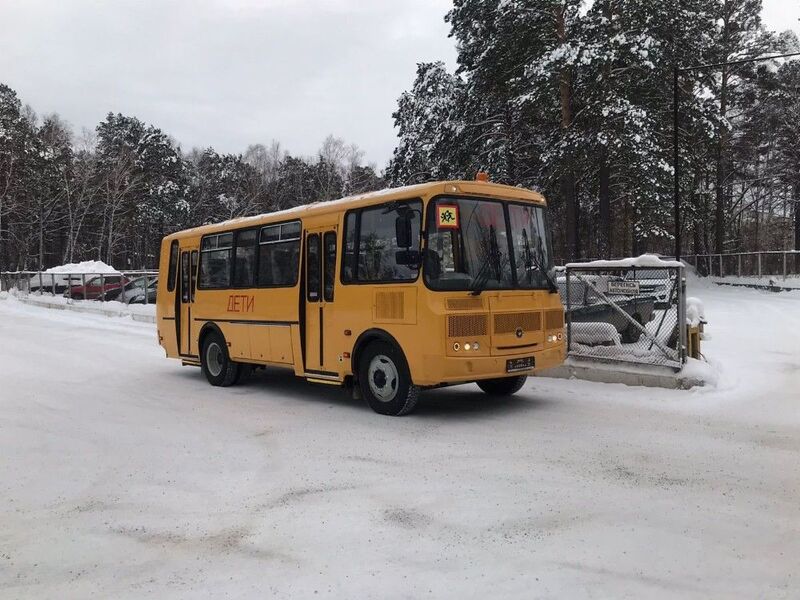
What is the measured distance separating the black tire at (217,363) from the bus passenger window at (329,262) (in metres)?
3.04

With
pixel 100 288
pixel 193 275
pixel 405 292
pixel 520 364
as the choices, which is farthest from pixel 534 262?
pixel 100 288

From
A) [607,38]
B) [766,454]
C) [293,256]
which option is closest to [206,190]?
[607,38]

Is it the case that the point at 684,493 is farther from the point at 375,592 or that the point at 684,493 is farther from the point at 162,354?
the point at 162,354

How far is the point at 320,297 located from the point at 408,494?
14.5 feet

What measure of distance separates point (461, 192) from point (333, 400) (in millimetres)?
3756

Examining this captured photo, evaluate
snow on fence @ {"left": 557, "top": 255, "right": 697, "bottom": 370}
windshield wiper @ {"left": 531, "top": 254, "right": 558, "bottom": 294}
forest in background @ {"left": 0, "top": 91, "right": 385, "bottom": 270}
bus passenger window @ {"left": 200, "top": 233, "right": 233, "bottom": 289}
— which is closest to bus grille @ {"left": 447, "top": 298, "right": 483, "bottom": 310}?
windshield wiper @ {"left": 531, "top": 254, "right": 558, "bottom": 294}

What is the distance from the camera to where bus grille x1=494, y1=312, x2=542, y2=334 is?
26.6 feet

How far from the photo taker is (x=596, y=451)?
6.71 metres

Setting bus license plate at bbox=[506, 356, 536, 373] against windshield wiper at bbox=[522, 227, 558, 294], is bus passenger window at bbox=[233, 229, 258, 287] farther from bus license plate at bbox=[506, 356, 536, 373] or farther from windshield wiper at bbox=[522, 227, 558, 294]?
bus license plate at bbox=[506, 356, 536, 373]

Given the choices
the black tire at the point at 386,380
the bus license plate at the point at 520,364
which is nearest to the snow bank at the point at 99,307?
the black tire at the point at 386,380

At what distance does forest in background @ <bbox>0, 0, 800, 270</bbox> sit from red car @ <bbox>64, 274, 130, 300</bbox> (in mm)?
15735

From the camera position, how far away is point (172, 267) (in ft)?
43.4

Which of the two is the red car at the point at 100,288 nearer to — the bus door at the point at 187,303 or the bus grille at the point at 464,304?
the bus door at the point at 187,303

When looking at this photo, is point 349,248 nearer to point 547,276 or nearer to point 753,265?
point 547,276
